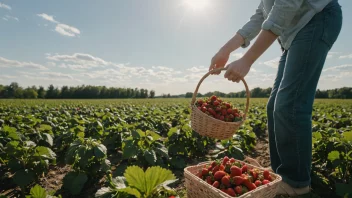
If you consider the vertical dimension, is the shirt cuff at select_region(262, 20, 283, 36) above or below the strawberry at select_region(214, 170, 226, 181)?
above

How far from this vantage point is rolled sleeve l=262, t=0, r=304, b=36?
1.75 m

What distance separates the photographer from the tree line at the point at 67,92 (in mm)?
66688

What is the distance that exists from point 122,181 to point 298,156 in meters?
1.48

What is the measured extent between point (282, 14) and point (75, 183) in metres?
2.49

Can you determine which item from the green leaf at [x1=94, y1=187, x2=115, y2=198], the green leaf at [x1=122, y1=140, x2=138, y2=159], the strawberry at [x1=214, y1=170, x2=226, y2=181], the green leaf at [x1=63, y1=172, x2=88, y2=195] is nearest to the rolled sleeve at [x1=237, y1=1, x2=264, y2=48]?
the strawberry at [x1=214, y1=170, x2=226, y2=181]

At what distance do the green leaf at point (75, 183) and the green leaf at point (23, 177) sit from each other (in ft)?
1.11

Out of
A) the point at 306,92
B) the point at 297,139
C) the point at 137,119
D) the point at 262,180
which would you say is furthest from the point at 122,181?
the point at 137,119

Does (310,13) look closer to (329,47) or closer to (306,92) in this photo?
(329,47)

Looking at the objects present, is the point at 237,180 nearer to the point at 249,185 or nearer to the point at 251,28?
the point at 249,185

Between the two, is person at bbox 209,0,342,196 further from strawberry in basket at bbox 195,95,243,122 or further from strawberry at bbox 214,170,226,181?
strawberry at bbox 214,170,226,181

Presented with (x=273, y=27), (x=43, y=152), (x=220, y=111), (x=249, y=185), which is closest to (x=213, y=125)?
(x=220, y=111)

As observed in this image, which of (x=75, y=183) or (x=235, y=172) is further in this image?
(x=75, y=183)

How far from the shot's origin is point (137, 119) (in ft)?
20.4

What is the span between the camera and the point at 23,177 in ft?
7.84
